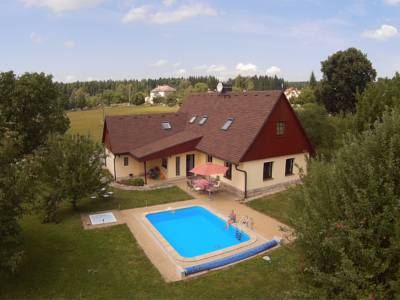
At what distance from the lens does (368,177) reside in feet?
22.0

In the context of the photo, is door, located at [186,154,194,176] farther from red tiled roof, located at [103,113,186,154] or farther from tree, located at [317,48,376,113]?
tree, located at [317,48,376,113]

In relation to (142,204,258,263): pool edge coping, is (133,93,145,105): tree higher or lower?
higher

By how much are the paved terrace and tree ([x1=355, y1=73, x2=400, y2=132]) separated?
7140mm

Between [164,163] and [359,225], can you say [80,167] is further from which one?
[359,225]

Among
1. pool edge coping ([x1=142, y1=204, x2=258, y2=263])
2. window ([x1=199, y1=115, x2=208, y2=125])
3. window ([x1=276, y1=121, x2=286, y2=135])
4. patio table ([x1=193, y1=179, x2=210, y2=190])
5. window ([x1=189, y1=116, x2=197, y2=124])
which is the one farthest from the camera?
window ([x1=189, y1=116, x2=197, y2=124])

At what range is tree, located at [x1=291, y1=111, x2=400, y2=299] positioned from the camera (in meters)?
6.20

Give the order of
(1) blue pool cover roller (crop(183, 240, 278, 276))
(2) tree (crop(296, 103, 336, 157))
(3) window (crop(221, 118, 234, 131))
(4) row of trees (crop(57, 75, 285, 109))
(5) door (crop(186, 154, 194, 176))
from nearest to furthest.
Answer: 1. (1) blue pool cover roller (crop(183, 240, 278, 276))
2. (3) window (crop(221, 118, 234, 131))
3. (5) door (crop(186, 154, 194, 176))
4. (2) tree (crop(296, 103, 336, 157))
5. (4) row of trees (crop(57, 75, 285, 109))

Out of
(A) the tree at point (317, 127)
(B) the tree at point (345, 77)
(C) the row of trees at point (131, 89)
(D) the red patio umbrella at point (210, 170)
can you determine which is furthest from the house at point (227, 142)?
(C) the row of trees at point (131, 89)

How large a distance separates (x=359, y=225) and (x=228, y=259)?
7.34 m

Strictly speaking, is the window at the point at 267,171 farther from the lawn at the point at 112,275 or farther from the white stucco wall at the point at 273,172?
the lawn at the point at 112,275

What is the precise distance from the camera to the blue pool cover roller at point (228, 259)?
1204 cm

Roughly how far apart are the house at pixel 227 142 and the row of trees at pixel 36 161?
16.1ft

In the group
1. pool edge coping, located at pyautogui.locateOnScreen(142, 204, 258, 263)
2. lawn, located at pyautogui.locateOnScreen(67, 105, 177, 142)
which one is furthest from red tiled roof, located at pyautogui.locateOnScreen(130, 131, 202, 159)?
lawn, located at pyautogui.locateOnScreen(67, 105, 177, 142)

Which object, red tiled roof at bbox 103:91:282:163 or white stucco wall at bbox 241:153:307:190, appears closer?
white stucco wall at bbox 241:153:307:190
